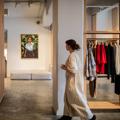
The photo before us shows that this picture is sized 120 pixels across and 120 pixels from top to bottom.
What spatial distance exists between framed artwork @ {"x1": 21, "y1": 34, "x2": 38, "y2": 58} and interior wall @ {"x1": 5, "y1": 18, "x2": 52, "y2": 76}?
0.15m

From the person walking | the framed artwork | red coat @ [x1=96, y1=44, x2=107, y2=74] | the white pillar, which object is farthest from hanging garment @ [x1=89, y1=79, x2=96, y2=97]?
the framed artwork

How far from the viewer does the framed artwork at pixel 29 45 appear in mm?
13062

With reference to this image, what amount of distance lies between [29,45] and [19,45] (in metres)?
0.49

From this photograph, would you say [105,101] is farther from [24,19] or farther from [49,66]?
[24,19]

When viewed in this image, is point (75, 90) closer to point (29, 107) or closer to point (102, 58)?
point (102, 58)

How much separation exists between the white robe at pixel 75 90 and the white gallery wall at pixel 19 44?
27.7ft

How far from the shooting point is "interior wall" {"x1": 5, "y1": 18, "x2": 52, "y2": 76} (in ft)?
42.8

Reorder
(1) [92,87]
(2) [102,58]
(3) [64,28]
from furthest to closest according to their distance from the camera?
(1) [92,87] → (2) [102,58] → (3) [64,28]

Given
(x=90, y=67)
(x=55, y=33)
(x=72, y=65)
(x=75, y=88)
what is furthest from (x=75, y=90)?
(x=55, y=33)

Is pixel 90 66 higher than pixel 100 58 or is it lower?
lower

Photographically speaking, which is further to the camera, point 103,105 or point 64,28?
point 103,105

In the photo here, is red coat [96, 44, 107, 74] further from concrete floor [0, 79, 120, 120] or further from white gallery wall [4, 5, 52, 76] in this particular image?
white gallery wall [4, 5, 52, 76]

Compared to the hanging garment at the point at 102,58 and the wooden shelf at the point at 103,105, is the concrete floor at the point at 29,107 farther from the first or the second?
the hanging garment at the point at 102,58

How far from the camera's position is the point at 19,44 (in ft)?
43.0
